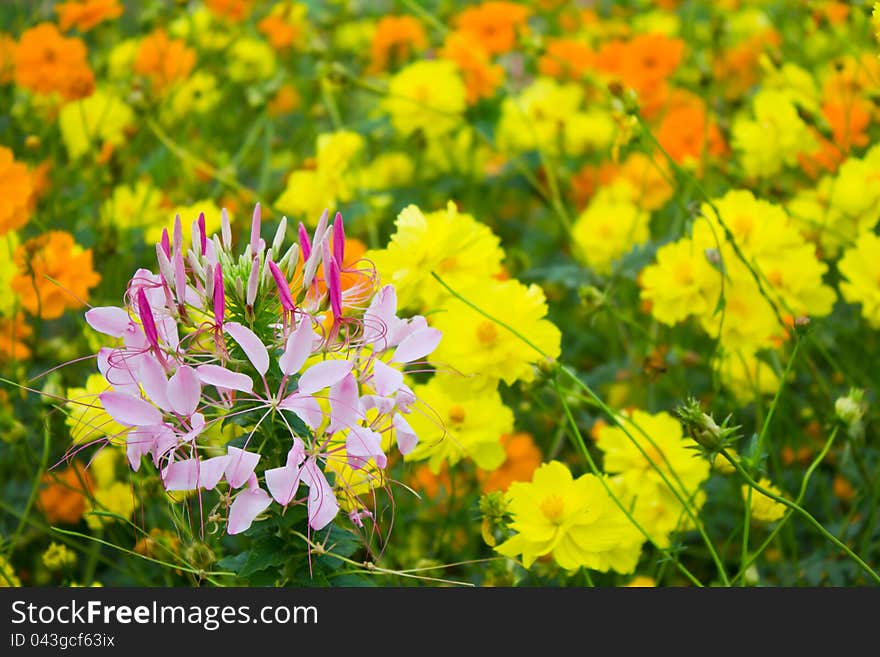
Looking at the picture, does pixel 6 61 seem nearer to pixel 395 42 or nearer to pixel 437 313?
pixel 395 42

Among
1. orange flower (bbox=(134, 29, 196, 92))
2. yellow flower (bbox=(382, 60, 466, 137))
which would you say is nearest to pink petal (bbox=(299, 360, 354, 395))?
yellow flower (bbox=(382, 60, 466, 137))

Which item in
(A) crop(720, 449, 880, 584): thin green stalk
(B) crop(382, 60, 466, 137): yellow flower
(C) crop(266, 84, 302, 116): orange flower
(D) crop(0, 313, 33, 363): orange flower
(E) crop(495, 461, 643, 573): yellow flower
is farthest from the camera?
(C) crop(266, 84, 302, 116): orange flower

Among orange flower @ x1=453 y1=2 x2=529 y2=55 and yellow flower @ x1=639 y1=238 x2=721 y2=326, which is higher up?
orange flower @ x1=453 y1=2 x2=529 y2=55

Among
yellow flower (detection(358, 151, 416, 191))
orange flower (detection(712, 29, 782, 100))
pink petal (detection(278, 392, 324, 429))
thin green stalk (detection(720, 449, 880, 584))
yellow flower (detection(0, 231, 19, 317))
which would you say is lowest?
thin green stalk (detection(720, 449, 880, 584))

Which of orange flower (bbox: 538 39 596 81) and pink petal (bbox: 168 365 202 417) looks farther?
orange flower (bbox: 538 39 596 81)

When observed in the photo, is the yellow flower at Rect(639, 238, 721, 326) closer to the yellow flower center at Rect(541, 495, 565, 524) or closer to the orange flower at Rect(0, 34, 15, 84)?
the yellow flower center at Rect(541, 495, 565, 524)

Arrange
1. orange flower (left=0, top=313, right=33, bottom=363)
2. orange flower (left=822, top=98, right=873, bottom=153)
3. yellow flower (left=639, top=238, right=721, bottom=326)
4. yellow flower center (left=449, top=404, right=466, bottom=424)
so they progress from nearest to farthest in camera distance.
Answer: yellow flower center (left=449, top=404, right=466, bottom=424) → yellow flower (left=639, top=238, right=721, bottom=326) → orange flower (left=0, top=313, right=33, bottom=363) → orange flower (left=822, top=98, right=873, bottom=153)

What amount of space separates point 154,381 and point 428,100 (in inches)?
40.7

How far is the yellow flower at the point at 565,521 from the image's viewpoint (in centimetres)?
77

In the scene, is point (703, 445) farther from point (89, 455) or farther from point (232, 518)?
point (89, 455)

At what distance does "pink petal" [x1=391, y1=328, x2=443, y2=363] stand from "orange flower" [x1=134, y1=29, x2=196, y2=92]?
1054 millimetres

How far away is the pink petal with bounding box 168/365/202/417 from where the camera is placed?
0.57 metres

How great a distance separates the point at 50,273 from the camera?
3.51 ft

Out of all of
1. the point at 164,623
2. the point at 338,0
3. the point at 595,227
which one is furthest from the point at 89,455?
the point at 338,0
